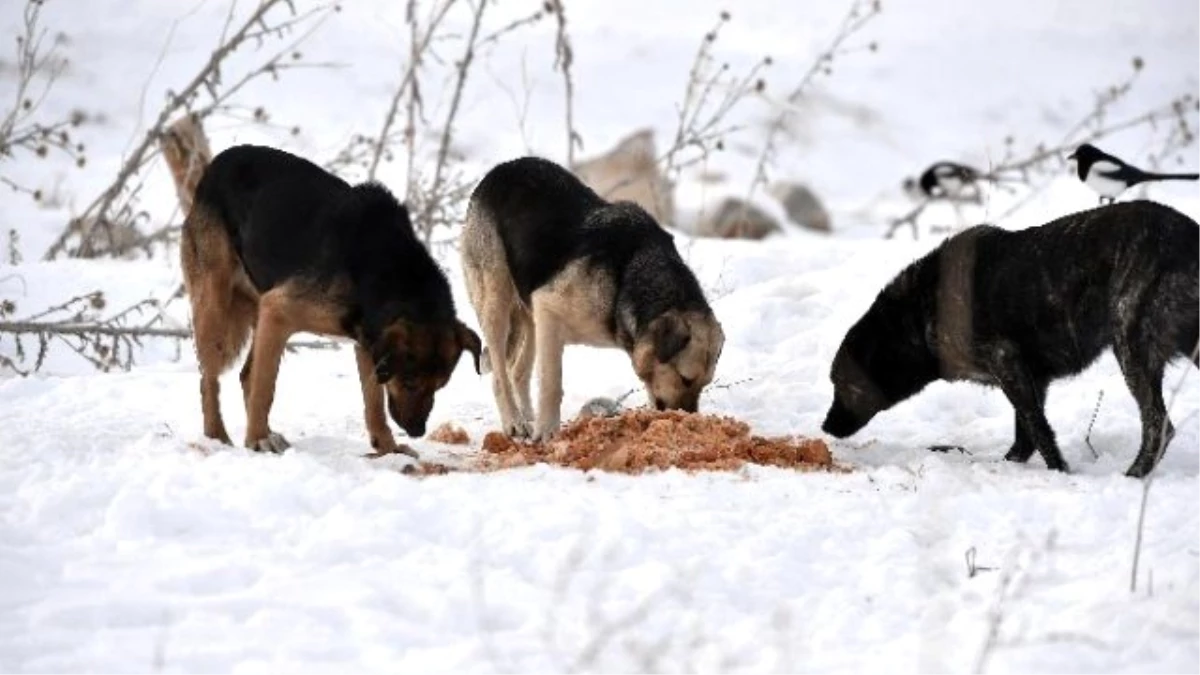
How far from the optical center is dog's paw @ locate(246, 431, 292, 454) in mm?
8102

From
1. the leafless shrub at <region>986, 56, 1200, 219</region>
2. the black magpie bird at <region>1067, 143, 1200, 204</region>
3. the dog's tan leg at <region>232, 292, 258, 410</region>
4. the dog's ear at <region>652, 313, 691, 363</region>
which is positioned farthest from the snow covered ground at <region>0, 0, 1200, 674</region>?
the leafless shrub at <region>986, 56, 1200, 219</region>

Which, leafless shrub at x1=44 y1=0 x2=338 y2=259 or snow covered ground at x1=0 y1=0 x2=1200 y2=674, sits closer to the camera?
snow covered ground at x1=0 y1=0 x2=1200 y2=674

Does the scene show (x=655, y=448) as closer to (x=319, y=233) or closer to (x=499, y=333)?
(x=319, y=233)

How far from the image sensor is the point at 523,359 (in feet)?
32.8

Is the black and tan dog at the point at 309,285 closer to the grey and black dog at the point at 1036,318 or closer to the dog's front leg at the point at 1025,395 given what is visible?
the grey and black dog at the point at 1036,318

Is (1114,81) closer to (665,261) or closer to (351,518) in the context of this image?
(665,261)

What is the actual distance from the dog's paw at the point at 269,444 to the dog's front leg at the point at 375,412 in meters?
0.47

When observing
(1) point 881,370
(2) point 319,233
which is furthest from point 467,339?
(1) point 881,370

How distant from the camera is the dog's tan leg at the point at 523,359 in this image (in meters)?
9.97

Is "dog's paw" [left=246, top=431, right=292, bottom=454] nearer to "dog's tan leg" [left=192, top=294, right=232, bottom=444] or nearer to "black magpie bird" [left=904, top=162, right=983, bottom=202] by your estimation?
"dog's tan leg" [left=192, top=294, right=232, bottom=444]

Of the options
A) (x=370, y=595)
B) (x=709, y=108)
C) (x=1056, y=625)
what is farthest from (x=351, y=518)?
(x=709, y=108)

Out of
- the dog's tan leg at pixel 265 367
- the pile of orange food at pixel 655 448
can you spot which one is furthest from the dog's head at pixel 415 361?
the dog's tan leg at pixel 265 367

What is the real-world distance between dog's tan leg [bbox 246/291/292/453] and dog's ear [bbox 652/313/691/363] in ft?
6.47

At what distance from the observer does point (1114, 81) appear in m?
35.0
